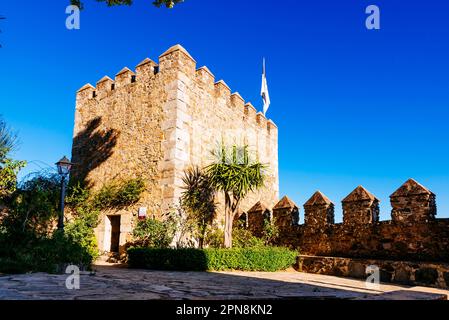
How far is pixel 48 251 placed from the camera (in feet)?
22.5

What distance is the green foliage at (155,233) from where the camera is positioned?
10453 millimetres

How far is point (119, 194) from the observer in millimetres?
12070

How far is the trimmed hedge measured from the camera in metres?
9.34

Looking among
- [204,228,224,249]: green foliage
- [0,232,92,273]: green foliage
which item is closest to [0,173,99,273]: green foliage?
[0,232,92,273]: green foliage

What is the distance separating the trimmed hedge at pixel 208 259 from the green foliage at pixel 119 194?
2.15 m

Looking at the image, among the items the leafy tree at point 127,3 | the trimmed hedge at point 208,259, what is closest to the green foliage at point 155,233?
the trimmed hedge at point 208,259

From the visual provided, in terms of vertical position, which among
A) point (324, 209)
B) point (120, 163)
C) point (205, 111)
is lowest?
point (324, 209)

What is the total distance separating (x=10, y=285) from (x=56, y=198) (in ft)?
26.9

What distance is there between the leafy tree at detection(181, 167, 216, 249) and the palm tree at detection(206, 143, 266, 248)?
0.53 m

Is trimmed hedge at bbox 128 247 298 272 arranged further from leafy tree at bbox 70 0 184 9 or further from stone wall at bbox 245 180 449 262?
leafy tree at bbox 70 0 184 9

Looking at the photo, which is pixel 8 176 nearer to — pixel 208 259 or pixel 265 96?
pixel 208 259
